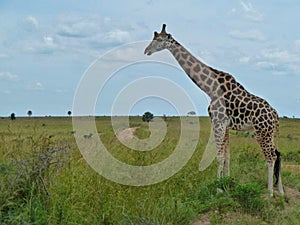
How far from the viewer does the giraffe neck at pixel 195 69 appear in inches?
307

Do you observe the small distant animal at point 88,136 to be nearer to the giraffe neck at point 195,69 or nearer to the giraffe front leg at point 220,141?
the giraffe neck at point 195,69

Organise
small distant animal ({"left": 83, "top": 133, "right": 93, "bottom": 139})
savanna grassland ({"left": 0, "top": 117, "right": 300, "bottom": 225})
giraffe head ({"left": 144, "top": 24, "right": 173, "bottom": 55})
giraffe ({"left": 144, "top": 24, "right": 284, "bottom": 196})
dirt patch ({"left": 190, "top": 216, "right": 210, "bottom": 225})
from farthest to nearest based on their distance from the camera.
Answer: small distant animal ({"left": 83, "top": 133, "right": 93, "bottom": 139}) < giraffe head ({"left": 144, "top": 24, "right": 173, "bottom": 55}) < giraffe ({"left": 144, "top": 24, "right": 284, "bottom": 196}) < dirt patch ({"left": 190, "top": 216, "right": 210, "bottom": 225}) < savanna grassland ({"left": 0, "top": 117, "right": 300, "bottom": 225})

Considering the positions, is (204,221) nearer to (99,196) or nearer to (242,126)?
(99,196)

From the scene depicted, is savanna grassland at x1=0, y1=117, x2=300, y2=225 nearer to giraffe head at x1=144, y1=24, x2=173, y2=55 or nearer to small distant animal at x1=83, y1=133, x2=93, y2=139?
small distant animal at x1=83, y1=133, x2=93, y2=139

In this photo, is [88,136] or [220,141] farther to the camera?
[88,136]

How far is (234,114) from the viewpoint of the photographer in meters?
7.55

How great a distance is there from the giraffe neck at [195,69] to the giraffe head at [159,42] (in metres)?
0.16

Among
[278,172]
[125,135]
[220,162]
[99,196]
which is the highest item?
[125,135]

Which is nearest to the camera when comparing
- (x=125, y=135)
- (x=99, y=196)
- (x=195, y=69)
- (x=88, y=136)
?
(x=99, y=196)

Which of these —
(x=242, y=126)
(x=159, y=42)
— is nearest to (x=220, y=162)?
(x=242, y=126)

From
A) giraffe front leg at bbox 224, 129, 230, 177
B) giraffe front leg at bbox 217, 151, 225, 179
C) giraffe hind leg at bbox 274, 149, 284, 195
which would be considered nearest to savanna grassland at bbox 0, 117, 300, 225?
giraffe hind leg at bbox 274, 149, 284, 195

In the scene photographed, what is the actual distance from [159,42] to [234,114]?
5.60 ft

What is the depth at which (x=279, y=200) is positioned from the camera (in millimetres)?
6898

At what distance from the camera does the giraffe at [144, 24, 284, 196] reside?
7.50 meters
